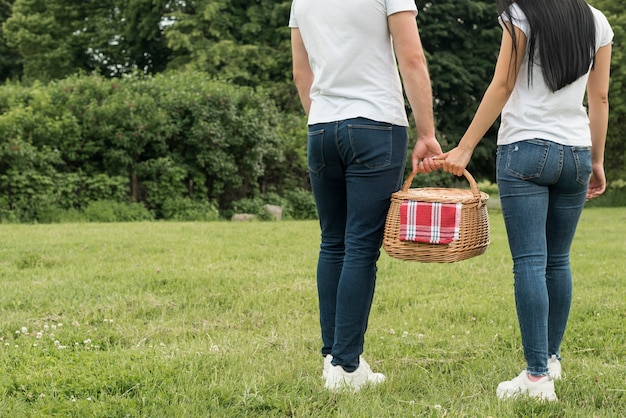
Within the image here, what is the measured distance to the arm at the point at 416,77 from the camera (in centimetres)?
300

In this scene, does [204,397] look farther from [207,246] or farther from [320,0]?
[207,246]

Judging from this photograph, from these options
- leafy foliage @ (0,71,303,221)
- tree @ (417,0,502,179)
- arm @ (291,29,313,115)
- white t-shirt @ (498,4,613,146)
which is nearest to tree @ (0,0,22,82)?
leafy foliage @ (0,71,303,221)

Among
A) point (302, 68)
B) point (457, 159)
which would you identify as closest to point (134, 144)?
point (302, 68)

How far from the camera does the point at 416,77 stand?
3078mm

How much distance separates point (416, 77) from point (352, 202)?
1.96 feet

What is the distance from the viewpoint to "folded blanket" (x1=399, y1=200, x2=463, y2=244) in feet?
10.1

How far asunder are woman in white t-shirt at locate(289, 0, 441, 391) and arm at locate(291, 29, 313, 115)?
0.25 ft

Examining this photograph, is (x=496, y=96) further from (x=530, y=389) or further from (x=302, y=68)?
(x=530, y=389)

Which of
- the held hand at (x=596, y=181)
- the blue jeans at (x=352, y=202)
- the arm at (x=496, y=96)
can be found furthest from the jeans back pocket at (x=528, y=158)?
the held hand at (x=596, y=181)

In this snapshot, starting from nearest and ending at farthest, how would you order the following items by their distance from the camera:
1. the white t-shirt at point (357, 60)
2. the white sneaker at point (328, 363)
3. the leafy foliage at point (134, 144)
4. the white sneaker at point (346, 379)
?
the white t-shirt at point (357, 60) < the white sneaker at point (346, 379) < the white sneaker at point (328, 363) < the leafy foliage at point (134, 144)

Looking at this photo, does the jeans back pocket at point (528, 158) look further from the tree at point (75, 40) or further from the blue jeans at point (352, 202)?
the tree at point (75, 40)

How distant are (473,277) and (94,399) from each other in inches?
157

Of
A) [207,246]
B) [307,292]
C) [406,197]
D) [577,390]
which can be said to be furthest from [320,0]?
[207,246]

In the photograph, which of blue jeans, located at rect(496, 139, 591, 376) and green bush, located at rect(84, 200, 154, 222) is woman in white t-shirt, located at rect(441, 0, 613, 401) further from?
green bush, located at rect(84, 200, 154, 222)
